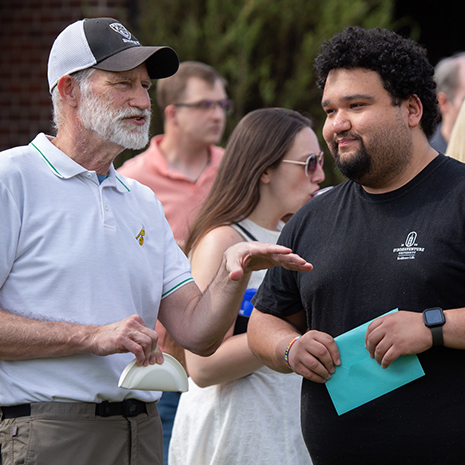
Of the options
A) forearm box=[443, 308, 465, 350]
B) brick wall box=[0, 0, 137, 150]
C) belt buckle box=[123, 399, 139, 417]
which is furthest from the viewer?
brick wall box=[0, 0, 137, 150]

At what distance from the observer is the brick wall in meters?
6.45

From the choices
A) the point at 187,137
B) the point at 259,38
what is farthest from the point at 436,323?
the point at 259,38

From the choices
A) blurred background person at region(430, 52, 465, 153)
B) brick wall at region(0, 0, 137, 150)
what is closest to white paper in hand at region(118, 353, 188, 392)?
blurred background person at region(430, 52, 465, 153)

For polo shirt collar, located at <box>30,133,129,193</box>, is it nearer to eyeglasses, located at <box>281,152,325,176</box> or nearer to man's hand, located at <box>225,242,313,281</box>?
man's hand, located at <box>225,242,313,281</box>

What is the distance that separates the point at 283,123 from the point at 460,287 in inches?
55.2

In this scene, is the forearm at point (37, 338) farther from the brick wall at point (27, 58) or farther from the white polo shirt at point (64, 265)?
the brick wall at point (27, 58)

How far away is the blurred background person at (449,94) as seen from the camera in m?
4.83

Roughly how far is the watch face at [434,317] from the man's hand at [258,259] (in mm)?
385

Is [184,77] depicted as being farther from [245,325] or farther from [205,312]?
[205,312]

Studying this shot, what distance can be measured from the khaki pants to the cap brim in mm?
1207

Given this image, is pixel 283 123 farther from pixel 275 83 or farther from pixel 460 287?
pixel 275 83

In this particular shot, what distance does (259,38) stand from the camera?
5.86 metres

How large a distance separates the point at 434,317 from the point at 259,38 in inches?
172

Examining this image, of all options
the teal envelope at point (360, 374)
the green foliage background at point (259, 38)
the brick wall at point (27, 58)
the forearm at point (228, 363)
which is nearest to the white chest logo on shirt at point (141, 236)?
the forearm at point (228, 363)
